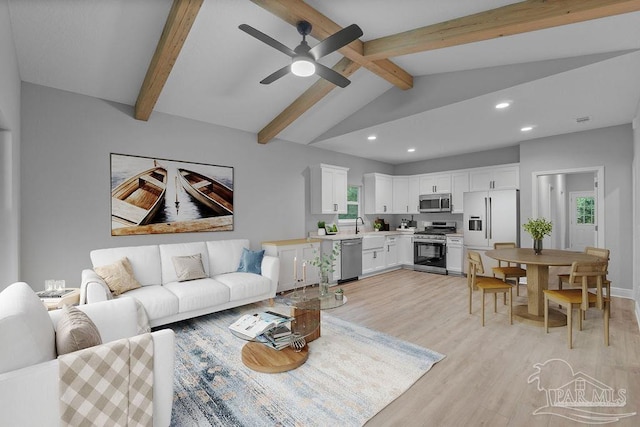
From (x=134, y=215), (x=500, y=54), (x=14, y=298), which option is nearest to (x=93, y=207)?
(x=134, y=215)

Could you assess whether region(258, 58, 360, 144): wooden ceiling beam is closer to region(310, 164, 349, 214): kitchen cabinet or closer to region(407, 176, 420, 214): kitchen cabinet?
region(310, 164, 349, 214): kitchen cabinet

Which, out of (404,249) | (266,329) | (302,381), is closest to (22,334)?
(266,329)

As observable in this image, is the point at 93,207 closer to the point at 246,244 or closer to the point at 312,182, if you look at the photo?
the point at 246,244

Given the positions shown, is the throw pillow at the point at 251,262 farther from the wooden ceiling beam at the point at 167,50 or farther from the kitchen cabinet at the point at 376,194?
the kitchen cabinet at the point at 376,194

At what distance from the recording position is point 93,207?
362 centimetres

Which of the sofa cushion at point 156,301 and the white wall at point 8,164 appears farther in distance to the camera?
the sofa cushion at point 156,301

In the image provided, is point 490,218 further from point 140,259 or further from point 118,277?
point 118,277

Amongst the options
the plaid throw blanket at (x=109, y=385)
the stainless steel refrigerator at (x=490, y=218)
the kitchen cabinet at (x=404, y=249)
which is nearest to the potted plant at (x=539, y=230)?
the stainless steel refrigerator at (x=490, y=218)

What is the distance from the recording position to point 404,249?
7094mm

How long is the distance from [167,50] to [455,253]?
610 centimetres

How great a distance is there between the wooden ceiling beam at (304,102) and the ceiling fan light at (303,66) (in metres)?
1.02

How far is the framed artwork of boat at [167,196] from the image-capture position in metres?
3.82

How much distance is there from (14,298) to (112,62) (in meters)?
2.77

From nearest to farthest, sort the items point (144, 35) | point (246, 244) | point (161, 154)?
point (144, 35) → point (161, 154) → point (246, 244)
